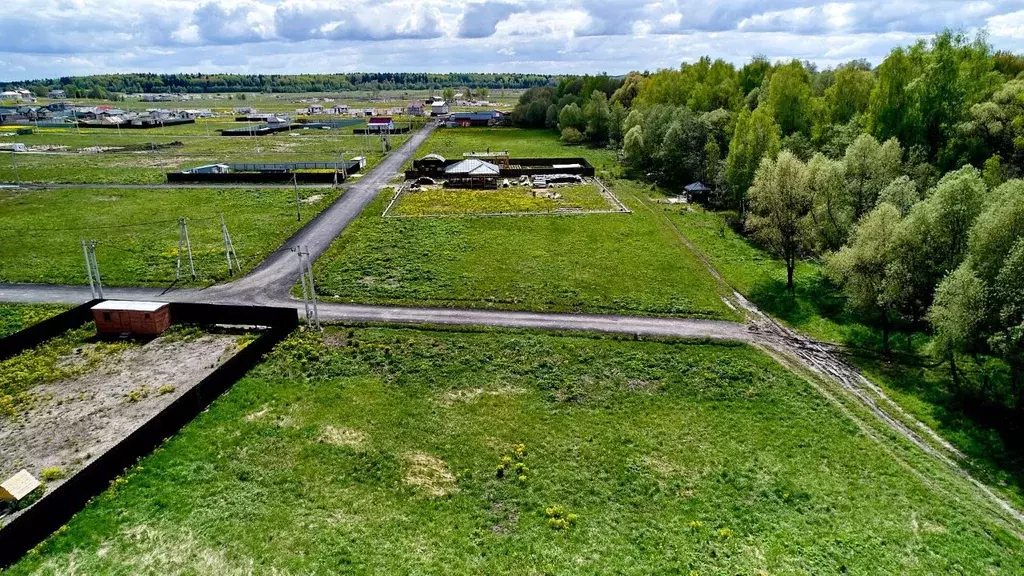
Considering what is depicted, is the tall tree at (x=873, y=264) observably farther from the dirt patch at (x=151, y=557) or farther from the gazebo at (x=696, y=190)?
the gazebo at (x=696, y=190)

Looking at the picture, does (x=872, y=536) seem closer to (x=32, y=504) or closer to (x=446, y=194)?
(x=32, y=504)

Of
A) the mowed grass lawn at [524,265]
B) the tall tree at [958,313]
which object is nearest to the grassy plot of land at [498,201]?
the mowed grass lawn at [524,265]

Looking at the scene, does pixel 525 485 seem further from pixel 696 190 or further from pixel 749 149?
pixel 696 190

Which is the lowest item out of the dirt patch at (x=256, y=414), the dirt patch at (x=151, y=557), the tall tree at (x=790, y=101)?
the dirt patch at (x=151, y=557)

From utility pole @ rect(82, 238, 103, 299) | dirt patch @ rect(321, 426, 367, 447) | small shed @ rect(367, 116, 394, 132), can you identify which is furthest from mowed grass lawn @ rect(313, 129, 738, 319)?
small shed @ rect(367, 116, 394, 132)

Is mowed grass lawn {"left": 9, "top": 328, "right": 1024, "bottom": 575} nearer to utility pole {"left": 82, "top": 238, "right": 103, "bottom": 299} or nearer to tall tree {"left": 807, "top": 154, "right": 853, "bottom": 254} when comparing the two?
utility pole {"left": 82, "top": 238, "right": 103, "bottom": 299}

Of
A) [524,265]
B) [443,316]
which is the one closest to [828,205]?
[524,265]

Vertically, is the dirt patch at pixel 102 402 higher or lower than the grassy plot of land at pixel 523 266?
lower
